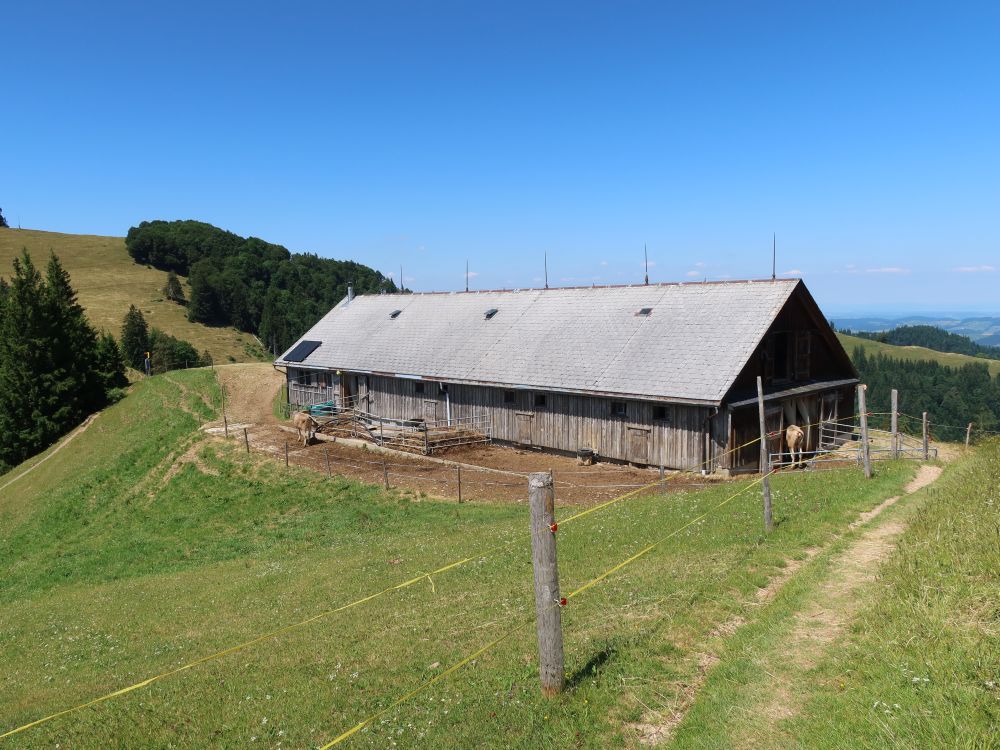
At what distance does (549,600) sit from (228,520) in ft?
71.3

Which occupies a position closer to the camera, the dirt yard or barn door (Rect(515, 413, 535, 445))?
the dirt yard

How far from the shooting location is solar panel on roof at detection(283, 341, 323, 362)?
42281mm

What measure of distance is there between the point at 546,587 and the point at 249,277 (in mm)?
146838

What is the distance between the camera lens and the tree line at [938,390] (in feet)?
400

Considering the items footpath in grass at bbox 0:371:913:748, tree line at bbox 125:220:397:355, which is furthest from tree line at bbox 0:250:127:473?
tree line at bbox 125:220:397:355

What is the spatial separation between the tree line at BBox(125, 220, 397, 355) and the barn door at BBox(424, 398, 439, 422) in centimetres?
7758

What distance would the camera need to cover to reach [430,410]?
1346 inches

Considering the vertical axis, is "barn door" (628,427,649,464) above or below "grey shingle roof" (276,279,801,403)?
below

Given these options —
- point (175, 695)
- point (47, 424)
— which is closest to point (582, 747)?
point (175, 695)

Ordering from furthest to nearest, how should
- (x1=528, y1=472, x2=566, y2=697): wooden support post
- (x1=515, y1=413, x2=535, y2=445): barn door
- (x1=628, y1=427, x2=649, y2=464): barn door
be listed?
(x1=515, y1=413, x2=535, y2=445): barn door → (x1=628, y1=427, x2=649, y2=464): barn door → (x1=528, y1=472, x2=566, y2=697): wooden support post

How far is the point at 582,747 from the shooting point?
6465 mm

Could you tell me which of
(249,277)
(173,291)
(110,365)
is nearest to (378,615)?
(110,365)

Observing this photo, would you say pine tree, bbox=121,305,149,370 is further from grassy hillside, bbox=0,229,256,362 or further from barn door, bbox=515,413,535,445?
barn door, bbox=515,413,535,445

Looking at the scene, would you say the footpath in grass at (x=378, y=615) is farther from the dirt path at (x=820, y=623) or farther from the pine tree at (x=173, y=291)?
the pine tree at (x=173, y=291)
